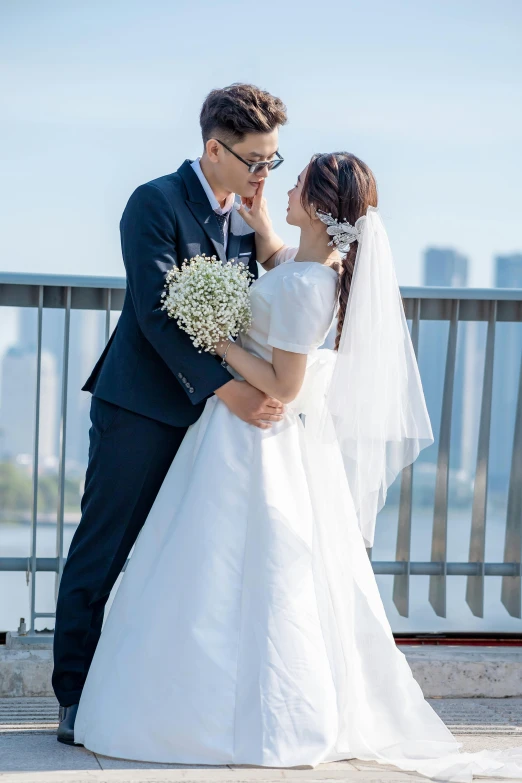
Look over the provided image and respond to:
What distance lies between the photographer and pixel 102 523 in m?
3.36

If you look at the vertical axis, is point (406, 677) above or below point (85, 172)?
below

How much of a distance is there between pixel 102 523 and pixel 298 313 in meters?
0.95

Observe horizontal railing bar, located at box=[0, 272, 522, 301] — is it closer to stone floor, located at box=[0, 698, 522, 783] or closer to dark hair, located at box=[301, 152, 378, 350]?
dark hair, located at box=[301, 152, 378, 350]

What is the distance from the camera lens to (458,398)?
15.5 ft

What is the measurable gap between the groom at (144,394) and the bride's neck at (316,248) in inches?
10.6

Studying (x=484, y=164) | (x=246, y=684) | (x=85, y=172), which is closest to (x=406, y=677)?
(x=246, y=684)

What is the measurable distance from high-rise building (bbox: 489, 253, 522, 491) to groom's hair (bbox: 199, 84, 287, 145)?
67.4 inches

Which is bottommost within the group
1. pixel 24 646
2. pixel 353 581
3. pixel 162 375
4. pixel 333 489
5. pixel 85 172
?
pixel 24 646

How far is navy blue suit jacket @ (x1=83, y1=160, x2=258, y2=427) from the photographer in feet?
10.6

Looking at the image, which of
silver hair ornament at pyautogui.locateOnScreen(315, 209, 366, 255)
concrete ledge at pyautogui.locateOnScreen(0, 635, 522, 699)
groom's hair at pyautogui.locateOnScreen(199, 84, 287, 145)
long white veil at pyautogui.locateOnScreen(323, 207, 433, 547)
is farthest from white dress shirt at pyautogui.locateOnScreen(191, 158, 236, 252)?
concrete ledge at pyautogui.locateOnScreen(0, 635, 522, 699)

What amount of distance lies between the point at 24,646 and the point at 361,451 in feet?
5.85

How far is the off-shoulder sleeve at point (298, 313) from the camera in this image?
10.4 feet

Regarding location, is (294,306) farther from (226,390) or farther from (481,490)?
(481,490)

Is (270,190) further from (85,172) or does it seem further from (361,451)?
(85,172)
